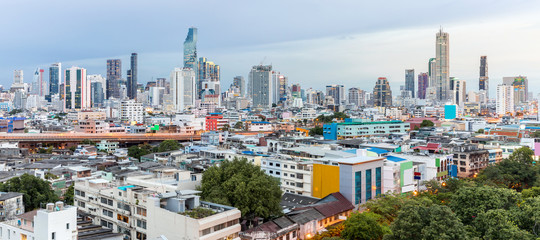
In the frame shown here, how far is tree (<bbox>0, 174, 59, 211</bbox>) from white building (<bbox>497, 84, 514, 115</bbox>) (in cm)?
12004

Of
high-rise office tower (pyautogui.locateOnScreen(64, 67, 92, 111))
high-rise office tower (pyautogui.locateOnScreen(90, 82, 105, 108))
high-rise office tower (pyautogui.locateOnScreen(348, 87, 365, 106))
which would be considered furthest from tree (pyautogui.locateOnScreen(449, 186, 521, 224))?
high-rise office tower (pyautogui.locateOnScreen(90, 82, 105, 108))

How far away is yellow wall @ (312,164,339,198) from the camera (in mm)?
23359

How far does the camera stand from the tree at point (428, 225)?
13979 mm

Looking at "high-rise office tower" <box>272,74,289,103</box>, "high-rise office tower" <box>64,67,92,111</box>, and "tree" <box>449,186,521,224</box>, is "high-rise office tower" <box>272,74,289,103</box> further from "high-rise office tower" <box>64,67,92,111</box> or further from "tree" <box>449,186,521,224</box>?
"tree" <box>449,186,521,224</box>

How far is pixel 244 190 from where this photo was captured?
1827cm

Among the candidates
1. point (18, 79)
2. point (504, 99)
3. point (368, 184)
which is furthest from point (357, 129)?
point (18, 79)

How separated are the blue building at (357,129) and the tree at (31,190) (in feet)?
119

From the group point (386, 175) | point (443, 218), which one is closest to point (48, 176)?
point (386, 175)

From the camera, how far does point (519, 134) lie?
53.9m

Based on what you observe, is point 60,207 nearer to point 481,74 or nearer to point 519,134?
point 519,134

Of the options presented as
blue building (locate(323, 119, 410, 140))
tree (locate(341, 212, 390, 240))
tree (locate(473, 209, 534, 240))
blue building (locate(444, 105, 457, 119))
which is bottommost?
tree (locate(341, 212, 390, 240))

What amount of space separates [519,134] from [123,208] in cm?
5068

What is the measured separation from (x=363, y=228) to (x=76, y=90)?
14109 cm

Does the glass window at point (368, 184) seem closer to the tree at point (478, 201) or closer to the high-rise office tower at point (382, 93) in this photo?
the tree at point (478, 201)
